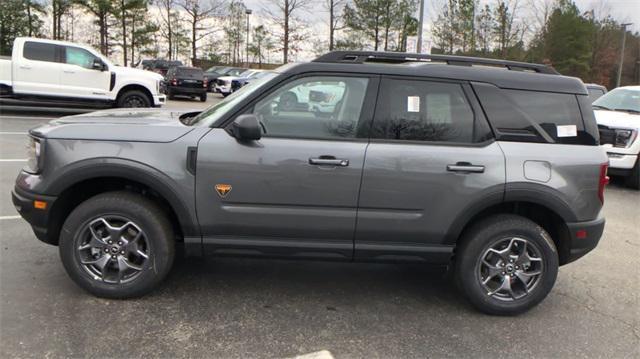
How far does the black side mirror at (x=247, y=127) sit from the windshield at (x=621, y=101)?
8.85 m

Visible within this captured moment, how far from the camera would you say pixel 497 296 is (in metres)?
3.76

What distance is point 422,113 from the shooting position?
366 cm

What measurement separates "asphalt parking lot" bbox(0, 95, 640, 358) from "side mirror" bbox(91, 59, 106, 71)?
9.43 m

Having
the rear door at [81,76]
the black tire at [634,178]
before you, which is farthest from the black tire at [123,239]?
the rear door at [81,76]

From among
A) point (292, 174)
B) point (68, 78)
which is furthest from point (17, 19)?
point (292, 174)

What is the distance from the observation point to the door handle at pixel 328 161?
3473mm

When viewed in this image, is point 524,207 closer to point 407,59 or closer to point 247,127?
point 407,59

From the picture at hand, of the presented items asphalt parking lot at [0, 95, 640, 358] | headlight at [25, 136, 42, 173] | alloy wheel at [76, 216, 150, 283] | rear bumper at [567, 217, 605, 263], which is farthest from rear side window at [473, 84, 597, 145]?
headlight at [25, 136, 42, 173]

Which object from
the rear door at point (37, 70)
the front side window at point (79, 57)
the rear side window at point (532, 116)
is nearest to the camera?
the rear side window at point (532, 116)

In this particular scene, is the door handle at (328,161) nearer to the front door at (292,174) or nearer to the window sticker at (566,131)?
the front door at (292,174)

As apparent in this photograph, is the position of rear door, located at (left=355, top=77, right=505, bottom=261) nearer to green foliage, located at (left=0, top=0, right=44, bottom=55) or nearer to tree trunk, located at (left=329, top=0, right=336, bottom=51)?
tree trunk, located at (left=329, top=0, right=336, bottom=51)

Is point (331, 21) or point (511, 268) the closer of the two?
point (511, 268)

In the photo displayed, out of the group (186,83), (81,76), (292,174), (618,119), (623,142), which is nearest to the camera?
(292,174)

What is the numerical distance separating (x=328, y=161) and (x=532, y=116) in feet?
5.11
